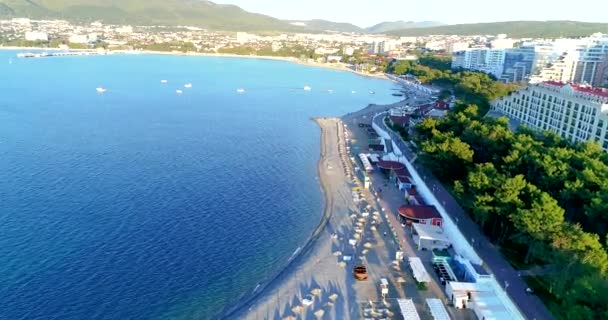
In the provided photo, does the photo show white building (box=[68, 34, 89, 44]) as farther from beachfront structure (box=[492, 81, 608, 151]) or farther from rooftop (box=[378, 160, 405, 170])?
rooftop (box=[378, 160, 405, 170])

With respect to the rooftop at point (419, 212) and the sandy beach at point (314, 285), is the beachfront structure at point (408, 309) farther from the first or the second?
the rooftop at point (419, 212)

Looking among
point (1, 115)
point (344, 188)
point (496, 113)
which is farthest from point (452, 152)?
point (1, 115)

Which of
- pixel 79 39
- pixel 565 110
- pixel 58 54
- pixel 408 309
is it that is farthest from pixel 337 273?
pixel 79 39

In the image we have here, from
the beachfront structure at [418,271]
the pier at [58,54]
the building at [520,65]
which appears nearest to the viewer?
the beachfront structure at [418,271]

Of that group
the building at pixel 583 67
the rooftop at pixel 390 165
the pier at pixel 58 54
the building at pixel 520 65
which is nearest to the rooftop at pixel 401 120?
the rooftop at pixel 390 165

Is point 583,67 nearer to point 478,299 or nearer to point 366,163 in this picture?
point 366,163

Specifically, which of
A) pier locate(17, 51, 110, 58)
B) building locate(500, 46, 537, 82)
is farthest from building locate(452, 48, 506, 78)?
pier locate(17, 51, 110, 58)
